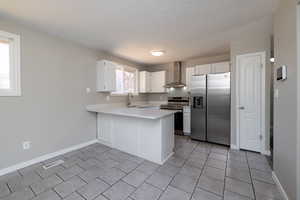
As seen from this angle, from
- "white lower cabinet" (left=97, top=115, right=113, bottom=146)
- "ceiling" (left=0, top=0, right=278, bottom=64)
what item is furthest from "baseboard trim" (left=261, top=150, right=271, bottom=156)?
"white lower cabinet" (left=97, top=115, right=113, bottom=146)

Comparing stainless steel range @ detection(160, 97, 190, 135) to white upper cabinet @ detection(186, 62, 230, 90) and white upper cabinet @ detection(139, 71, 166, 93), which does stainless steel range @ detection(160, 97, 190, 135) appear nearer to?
white upper cabinet @ detection(139, 71, 166, 93)

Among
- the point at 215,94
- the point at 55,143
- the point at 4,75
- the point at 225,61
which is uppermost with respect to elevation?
the point at 225,61

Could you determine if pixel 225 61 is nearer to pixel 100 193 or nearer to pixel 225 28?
pixel 225 28

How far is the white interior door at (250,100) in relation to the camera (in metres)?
2.66

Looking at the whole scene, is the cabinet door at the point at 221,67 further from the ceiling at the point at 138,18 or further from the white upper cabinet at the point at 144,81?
the white upper cabinet at the point at 144,81

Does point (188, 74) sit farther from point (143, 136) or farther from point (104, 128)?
point (104, 128)

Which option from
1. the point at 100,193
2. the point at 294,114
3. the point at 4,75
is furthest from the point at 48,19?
the point at 294,114

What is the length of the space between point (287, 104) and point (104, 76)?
11.1 feet

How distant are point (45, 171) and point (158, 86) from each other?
3948 millimetres

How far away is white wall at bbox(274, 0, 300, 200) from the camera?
4.26 ft

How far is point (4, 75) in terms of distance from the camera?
6.86 feet

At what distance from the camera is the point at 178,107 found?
431 centimetres

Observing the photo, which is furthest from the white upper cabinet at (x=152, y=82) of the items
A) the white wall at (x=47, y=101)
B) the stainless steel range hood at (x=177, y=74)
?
the white wall at (x=47, y=101)

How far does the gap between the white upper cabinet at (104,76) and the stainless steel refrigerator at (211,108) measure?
2232mm
